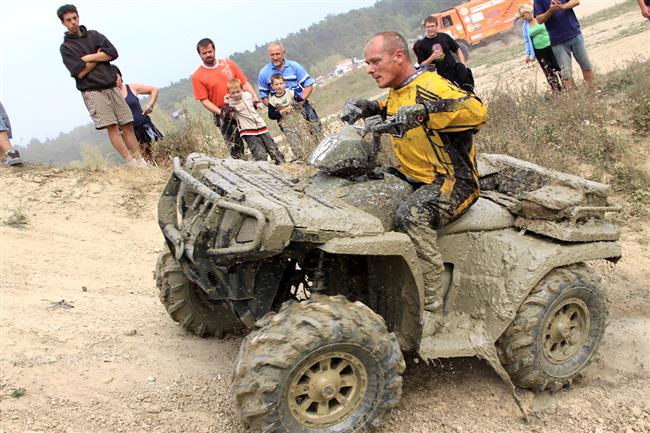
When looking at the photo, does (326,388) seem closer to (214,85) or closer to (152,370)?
(152,370)

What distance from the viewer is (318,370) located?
9.87 ft

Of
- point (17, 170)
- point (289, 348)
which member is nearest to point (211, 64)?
point (17, 170)

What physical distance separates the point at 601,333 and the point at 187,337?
3003 millimetres

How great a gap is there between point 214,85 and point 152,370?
14.3ft

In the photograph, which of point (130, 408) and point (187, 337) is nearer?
point (130, 408)

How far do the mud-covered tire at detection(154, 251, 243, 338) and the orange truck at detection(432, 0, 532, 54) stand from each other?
26.8 metres

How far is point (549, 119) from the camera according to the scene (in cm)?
792

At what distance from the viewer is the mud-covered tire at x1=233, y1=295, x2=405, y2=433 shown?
9.23ft

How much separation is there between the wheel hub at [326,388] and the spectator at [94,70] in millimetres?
5183

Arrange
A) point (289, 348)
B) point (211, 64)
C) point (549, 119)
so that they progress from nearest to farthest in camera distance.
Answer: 1. point (289, 348)
2. point (211, 64)
3. point (549, 119)

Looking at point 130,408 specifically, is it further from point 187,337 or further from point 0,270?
point 0,270

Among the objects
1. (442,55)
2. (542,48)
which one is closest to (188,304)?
(442,55)

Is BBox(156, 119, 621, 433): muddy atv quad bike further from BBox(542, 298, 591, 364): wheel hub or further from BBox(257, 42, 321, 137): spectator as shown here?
BBox(257, 42, 321, 137): spectator

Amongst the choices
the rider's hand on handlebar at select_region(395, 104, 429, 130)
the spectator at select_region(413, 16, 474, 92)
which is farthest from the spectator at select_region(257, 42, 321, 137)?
the rider's hand on handlebar at select_region(395, 104, 429, 130)
